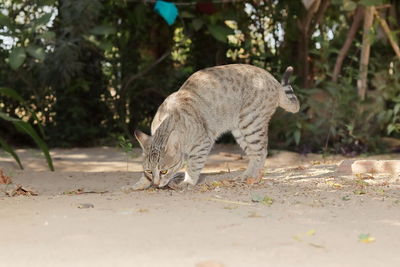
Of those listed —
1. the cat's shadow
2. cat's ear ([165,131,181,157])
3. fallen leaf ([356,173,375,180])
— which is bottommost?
the cat's shadow

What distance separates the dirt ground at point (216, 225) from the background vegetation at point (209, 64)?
117 inches

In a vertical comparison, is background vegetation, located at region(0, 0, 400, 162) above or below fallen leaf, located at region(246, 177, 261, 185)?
above

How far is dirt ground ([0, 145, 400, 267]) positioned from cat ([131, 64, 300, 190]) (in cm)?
33

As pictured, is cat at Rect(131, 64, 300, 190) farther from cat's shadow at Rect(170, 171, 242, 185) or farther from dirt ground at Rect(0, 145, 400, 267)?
dirt ground at Rect(0, 145, 400, 267)

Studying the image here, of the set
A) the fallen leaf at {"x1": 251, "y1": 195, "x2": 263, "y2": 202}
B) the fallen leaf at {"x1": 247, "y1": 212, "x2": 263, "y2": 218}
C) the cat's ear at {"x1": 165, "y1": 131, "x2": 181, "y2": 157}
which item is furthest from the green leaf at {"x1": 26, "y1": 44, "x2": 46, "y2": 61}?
the fallen leaf at {"x1": 247, "y1": 212, "x2": 263, "y2": 218}

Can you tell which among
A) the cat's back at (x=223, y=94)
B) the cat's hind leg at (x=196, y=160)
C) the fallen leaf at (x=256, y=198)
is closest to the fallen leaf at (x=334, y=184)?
the fallen leaf at (x=256, y=198)

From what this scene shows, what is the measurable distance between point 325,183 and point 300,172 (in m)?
1.00

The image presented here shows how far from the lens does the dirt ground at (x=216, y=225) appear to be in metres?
3.06

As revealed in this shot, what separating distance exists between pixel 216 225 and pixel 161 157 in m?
1.73

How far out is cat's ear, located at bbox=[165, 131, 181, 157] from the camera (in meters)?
5.36

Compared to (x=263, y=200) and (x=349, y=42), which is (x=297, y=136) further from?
(x=263, y=200)

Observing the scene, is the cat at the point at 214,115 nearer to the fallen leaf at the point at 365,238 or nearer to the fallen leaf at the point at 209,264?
the fallen leaf at the point at 365,238

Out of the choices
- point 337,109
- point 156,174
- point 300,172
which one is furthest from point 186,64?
point 156,174

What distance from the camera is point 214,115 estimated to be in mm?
5926
